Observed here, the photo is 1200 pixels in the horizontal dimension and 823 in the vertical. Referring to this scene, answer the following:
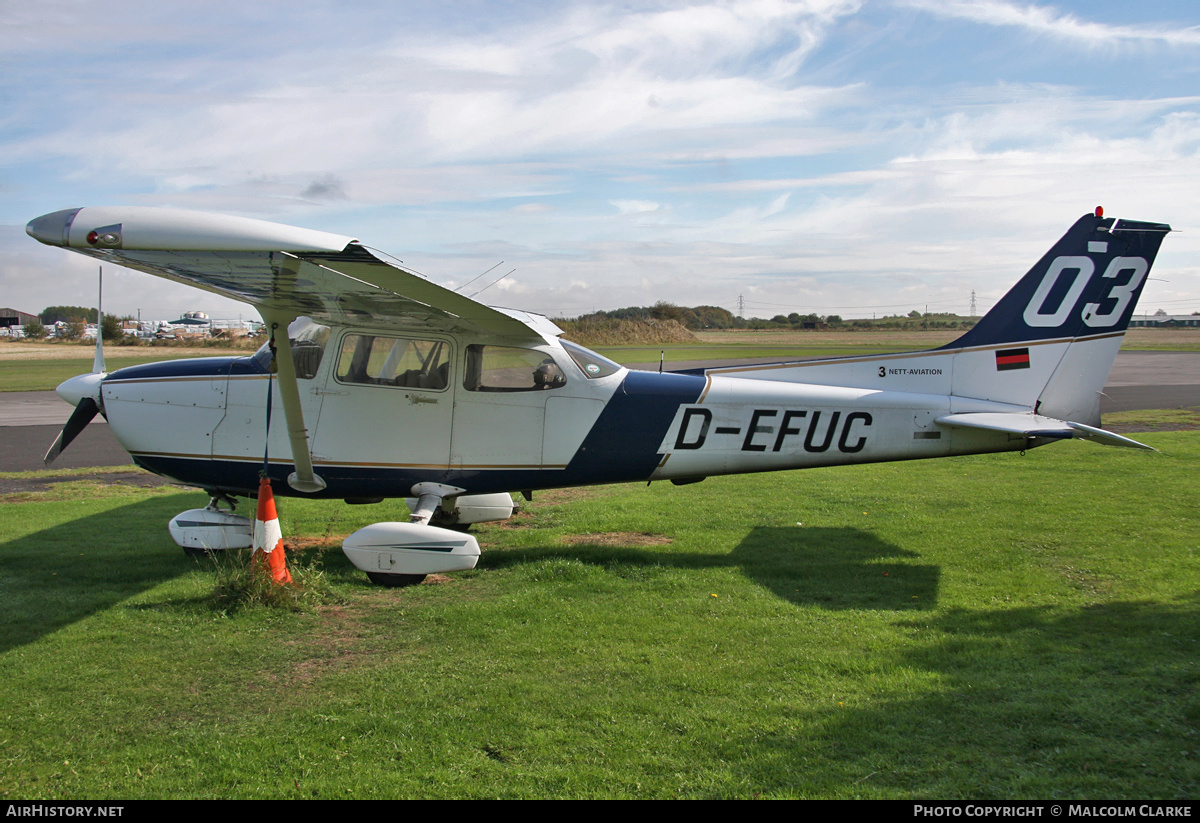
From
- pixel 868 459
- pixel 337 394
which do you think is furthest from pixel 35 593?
pixel 868 459

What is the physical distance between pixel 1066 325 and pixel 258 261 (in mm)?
6972

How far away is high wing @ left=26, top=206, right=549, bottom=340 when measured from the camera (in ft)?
14.3

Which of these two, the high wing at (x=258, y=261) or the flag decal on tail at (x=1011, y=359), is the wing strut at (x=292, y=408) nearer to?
the high wing at (x=258, y=261)

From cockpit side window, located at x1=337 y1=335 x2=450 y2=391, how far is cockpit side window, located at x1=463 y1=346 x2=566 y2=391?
25 cm

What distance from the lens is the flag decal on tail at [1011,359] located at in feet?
24.5

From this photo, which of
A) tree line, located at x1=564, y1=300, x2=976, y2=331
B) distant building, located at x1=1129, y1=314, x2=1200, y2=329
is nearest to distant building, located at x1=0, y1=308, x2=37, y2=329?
tree line, located at x1=564, y1=300, x2=976, y2=331

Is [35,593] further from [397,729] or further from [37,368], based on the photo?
[37,368]

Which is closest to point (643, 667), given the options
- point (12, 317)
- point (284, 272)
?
point (284, 272)

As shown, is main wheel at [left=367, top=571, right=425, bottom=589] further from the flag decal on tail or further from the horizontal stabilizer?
the flag decal on tail

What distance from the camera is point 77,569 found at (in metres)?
6.79

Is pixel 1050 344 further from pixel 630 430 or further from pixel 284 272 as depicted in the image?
pixel 284 272

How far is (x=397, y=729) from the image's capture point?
3.94 meters

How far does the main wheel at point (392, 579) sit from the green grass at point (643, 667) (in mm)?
100

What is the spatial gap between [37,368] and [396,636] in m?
45.9
